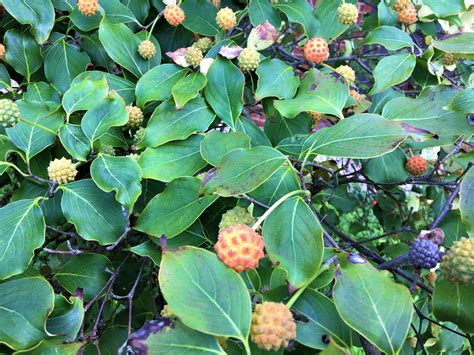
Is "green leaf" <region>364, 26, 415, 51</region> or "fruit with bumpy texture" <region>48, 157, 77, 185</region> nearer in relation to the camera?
"fruit with bumpy texture" <region>48, 157, 77, 185</region>

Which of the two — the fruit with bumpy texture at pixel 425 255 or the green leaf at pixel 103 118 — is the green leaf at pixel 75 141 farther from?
the fruit with bumpy texture at pixel 425 255

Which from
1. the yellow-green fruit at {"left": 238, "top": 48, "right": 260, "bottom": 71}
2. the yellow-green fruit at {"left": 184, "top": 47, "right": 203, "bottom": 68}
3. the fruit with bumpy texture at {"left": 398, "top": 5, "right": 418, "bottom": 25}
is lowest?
the yellow-green fruit at {"left": 184, "top": 47, "right": 203, "bottom": 68}

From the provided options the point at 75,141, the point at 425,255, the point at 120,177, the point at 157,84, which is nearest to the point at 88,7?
the point at 157,84

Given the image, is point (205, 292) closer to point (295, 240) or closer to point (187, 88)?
point (295, 240)

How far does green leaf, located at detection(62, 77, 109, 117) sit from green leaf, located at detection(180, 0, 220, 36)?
0.98 ft

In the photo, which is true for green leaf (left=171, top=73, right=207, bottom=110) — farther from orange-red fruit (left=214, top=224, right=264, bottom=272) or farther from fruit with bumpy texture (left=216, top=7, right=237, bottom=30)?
orange-red fruit (left=214, top=224, right=264, bottom=272)

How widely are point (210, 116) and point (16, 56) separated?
18.2 inches

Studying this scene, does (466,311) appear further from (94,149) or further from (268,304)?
(94,149)

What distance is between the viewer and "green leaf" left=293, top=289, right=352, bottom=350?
56 cm

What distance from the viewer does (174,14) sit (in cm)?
98

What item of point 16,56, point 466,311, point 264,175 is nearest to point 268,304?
point 264,175

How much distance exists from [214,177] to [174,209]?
0.34 feet

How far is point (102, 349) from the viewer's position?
0.81 m

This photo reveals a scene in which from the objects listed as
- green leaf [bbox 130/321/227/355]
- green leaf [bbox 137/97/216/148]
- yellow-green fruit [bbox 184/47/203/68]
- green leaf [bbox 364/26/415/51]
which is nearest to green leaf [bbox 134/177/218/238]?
green leaf [bbox 137/97/216/148]
